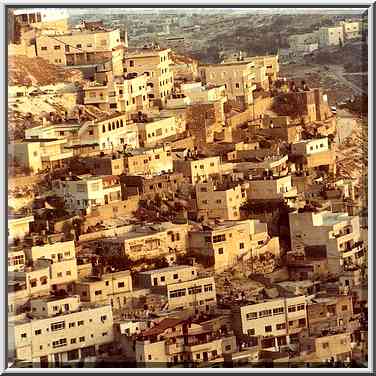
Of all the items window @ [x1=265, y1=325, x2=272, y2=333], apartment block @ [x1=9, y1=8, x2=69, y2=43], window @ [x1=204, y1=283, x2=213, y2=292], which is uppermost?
apartment block @ [x1=9, y1=8, x2=69, y2=43]

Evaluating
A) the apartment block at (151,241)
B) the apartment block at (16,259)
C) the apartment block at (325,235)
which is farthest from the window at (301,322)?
the apartment block at (16,259)

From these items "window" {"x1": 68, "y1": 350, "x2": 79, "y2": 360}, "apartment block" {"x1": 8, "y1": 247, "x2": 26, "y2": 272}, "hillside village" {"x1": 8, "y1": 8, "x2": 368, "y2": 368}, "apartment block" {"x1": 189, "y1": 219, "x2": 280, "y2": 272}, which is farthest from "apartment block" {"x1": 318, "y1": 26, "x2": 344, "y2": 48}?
"window" {"x1": 68, "y1": 350, "x2": 79, "y2": 360}

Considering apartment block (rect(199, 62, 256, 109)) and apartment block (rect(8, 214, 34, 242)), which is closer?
apartment block (rect(8, 214, 34, 242))

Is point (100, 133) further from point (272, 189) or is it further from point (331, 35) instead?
point (331, 35)

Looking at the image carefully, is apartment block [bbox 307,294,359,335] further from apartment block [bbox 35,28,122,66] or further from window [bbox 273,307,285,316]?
apartment block [bbox 35,28,122,66]

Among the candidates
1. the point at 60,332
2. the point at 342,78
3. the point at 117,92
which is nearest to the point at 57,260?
the point at 60,332
